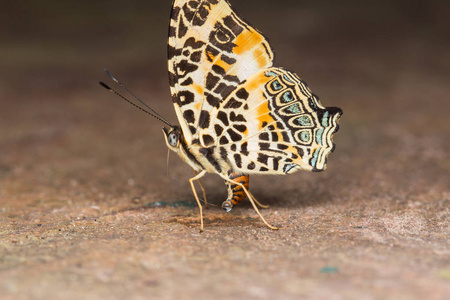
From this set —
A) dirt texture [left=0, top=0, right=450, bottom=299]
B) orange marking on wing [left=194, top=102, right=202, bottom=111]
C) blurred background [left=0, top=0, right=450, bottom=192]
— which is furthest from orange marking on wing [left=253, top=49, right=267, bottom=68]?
blurred background [left=0, top=0, right=450, bottom=192]

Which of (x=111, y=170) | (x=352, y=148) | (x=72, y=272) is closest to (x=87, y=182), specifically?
(x=111, y=170)

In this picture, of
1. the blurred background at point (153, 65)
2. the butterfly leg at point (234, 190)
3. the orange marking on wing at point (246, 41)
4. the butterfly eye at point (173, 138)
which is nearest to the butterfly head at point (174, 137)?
the butterfly eye at point (173, 138)

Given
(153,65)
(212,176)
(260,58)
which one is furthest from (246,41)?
(153,65)

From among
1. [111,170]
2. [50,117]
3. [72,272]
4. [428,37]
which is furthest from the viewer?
[428,37]

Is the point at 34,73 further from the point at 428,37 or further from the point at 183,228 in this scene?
the point at 428,37

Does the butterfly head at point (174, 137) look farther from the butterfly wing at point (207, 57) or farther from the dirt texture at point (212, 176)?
the dirt texture at point (212, 176)

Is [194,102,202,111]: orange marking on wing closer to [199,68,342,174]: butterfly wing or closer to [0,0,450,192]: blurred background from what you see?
[199,68,342,174]: butterfly wing
